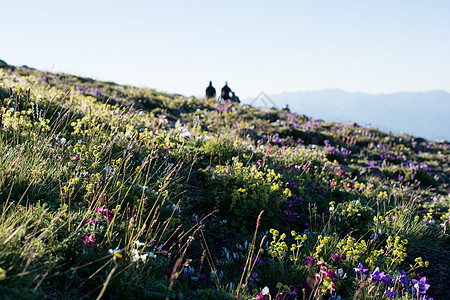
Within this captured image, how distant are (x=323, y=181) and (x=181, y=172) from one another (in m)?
Answer: 2.91

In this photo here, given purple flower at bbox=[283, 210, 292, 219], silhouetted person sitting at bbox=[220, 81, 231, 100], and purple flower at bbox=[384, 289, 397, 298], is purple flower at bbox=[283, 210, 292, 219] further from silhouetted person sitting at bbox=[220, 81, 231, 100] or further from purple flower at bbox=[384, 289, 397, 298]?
silhouetted person sitting at bbox=[220, 81, 231, 100]

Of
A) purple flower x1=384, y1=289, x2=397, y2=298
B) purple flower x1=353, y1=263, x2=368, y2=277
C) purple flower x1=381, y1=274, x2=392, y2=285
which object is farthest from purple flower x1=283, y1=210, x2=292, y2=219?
purple flower x1=384, y1=289, x2=397, y2=298

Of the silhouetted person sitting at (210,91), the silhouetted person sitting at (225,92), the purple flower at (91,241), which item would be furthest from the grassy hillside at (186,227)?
the silhouetted person sitting at (210,91)

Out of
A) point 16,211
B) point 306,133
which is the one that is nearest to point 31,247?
point 16,211

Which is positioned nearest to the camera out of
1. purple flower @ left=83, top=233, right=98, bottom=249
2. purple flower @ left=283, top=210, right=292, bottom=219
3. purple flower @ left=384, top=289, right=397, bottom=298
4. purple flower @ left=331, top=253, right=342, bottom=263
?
purple flower @ left=83, top=233, right=98, bottom=249

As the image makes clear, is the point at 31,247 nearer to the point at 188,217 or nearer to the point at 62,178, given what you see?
the point at 62,178

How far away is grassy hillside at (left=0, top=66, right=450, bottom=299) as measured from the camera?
2637 mm

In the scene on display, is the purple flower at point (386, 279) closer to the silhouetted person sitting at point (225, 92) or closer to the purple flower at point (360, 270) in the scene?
the purple flower at point (360, 270)

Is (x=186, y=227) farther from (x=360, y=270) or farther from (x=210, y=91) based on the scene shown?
(x=210, y=91)

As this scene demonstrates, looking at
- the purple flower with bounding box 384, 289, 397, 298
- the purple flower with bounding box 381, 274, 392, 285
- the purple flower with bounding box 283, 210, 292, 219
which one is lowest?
the purple flower with bounding box 384, 289, 397, 298

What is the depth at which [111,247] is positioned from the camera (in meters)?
2.87

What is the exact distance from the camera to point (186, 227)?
3992mm

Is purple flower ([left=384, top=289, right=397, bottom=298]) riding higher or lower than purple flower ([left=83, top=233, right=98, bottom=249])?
lower

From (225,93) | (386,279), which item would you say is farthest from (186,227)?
(225,93)
